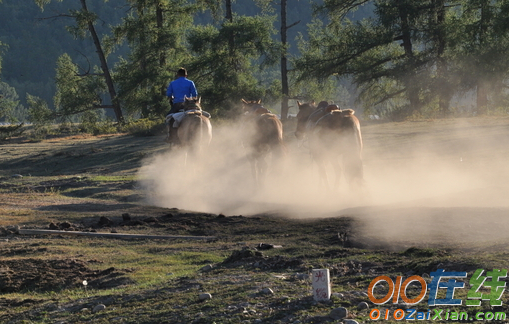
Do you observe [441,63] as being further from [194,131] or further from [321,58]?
[194,131]

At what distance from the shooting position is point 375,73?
40156 mm

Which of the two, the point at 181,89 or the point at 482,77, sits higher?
the point at 482,77

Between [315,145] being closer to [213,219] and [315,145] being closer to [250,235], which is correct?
[213,219]

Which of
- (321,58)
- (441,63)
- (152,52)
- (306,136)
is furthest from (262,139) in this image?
(152,52)

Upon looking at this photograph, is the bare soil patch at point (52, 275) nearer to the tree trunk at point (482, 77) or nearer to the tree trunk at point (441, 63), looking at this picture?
the tree trunk at point (482, 77)

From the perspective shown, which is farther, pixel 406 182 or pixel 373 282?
pixel 406 182

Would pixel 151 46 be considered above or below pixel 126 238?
above

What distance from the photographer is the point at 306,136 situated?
52.3 ft

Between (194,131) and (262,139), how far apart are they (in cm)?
192

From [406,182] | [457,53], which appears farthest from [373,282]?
[457,53]

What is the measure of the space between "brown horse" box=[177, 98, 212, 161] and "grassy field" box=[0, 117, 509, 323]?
2.76ft

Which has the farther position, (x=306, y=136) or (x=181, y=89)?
(x=181, y=89)

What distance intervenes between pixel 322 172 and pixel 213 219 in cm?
402

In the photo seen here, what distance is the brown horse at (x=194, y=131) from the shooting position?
17016 millimetres
